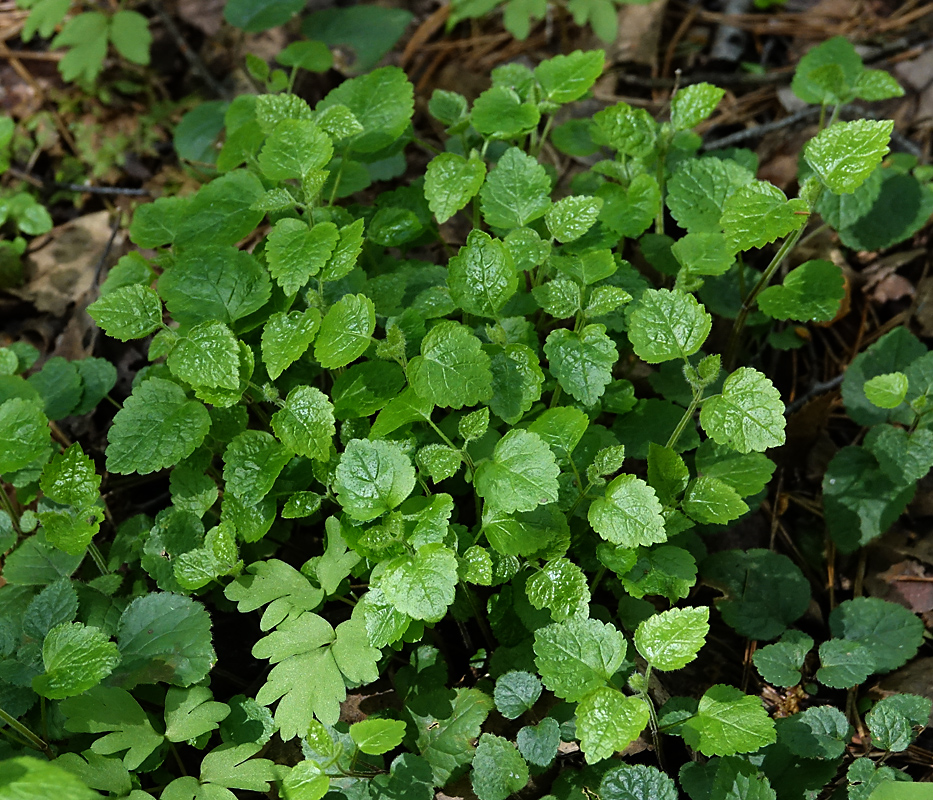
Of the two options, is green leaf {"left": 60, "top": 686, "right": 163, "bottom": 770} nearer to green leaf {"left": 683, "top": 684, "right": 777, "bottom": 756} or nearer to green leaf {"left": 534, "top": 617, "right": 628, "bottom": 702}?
green leaf {"left": 534, "top": 617, "right": 628, "bottom": 702}

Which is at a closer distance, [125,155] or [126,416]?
[126,416]

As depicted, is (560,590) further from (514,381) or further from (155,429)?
(155,429)

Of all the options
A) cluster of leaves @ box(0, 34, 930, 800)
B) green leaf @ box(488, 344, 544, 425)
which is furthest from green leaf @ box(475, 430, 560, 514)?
green leaf @ box(488, 344, 544, 425)

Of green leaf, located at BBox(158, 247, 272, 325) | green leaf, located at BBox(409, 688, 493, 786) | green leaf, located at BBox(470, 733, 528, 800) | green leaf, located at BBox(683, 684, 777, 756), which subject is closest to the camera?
green leaf, located at BBox(683, 684, 777, 756)

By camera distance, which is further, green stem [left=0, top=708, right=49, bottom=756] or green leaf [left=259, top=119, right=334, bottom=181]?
green leaf [left=259, top=119, right=334, bottom=181]

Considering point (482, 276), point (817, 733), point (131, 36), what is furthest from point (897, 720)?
point (131, 36)

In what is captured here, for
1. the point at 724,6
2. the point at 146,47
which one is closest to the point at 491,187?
the point at 146,47

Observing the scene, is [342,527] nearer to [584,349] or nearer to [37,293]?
[584,349]
